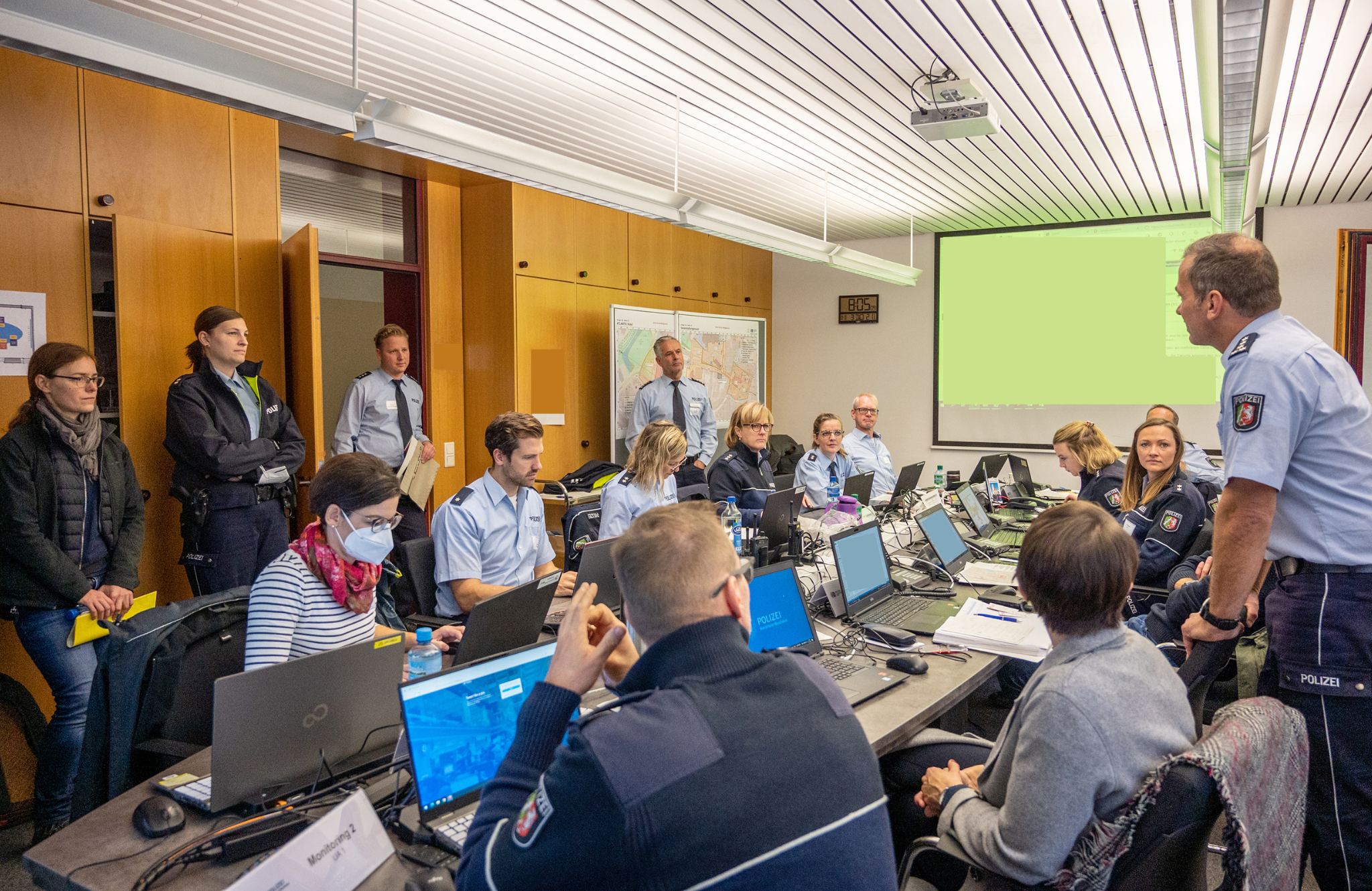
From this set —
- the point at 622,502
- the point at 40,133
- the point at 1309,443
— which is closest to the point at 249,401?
the point at 40,133

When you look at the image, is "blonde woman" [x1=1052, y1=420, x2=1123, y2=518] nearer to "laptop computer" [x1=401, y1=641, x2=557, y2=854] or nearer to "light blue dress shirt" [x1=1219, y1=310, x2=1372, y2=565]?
"light blue dress shirt" [x1=1219, y1=310, x2=1372, y2=565]

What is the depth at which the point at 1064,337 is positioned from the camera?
25.9 ft

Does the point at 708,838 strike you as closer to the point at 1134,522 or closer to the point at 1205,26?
the point at 1205,26

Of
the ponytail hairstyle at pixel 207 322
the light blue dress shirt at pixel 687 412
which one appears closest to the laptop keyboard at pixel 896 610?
the ponytail hairstyle at pixel 207 322

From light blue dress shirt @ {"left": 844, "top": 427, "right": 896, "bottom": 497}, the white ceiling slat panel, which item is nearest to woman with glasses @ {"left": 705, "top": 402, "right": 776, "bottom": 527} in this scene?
light blue dress shirt @ {"left": 844, "top": 427, "right": 896, "bottom": 497}

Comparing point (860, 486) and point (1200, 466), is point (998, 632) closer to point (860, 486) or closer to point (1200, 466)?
point (860, 486)

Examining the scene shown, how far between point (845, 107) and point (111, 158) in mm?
3451

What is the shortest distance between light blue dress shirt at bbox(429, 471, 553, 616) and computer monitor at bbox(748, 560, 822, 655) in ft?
3.05

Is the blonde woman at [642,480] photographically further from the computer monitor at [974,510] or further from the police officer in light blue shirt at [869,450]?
the police officer in light blue shirt at [869,450]

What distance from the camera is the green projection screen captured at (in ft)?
24.7

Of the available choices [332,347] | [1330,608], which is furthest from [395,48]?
[1330,608]

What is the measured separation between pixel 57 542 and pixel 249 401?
3.42 ft

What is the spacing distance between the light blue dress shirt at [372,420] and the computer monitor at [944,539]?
2905 mm

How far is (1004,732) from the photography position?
1664mm
